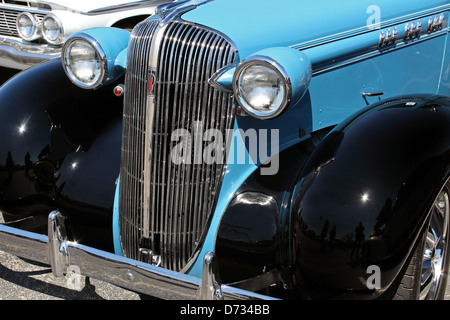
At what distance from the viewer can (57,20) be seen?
5746 mm

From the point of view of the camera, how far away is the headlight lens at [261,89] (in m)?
2.13

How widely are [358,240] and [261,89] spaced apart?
655mm

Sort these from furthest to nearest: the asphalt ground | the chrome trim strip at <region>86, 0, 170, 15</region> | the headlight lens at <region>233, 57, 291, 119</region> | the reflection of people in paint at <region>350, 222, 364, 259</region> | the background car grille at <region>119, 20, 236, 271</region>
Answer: the chrome trim strip at <region>86, 0, 170, 15</region>
the asphalt ground
the background car grille at <region>119, 20, 236, 271</region>
the headlight lens at <region>233, 57, 291, 119</region>
the reflection of people in paint at <region>350, 222, 364, 259</region>

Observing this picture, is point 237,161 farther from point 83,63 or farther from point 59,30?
point 59,30

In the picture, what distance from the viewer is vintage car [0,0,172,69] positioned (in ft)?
18.9

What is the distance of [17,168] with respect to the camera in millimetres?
2826

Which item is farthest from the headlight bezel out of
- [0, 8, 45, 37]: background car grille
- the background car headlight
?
the background car headlight

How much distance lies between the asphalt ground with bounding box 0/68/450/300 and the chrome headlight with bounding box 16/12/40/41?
3336mm

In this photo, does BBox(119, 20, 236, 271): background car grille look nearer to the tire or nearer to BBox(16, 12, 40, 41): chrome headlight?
the tire

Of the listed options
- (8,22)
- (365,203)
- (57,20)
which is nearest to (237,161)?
(365,203)

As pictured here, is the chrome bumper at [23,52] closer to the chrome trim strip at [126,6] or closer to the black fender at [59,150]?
the chrome trim strip at [126,6]

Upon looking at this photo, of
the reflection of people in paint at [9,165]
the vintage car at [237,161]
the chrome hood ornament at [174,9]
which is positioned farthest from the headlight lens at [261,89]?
the reflection of people in paint at [9,165]

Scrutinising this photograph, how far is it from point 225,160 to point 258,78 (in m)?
0.38
